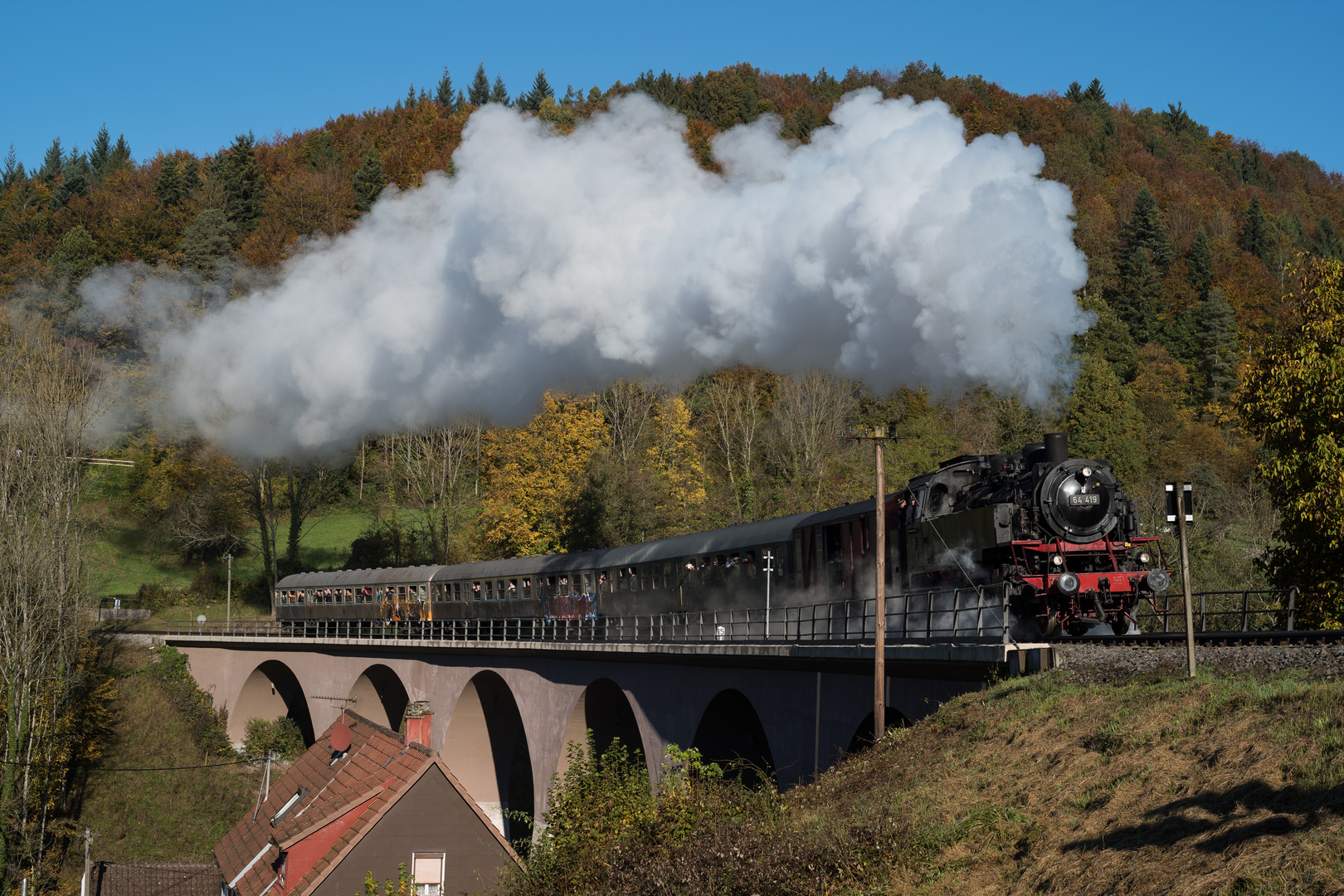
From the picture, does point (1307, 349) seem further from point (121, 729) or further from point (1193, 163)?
point (1193, 163)

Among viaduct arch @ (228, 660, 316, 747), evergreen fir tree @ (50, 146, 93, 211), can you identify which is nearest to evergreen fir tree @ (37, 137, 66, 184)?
evergreen fir tree @ (50, 146, 93, 211)

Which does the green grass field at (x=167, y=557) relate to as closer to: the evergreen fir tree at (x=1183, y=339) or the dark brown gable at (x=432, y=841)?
the dark brown gable at (x=432, y=841)

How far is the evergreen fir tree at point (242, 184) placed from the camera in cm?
6444

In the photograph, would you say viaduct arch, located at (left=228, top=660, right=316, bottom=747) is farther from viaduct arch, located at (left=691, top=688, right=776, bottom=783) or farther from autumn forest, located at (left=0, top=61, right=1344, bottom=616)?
viaduct arch, located at (left=691, top=688, right=776, bottom=783)

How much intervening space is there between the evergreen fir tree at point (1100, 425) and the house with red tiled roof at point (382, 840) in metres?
38.9

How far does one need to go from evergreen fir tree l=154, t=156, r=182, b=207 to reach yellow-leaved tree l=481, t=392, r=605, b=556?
25.7 metres

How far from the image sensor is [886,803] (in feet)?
45.2

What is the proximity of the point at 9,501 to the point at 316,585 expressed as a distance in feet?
58.4

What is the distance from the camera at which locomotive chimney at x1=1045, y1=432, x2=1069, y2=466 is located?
18.7 meters

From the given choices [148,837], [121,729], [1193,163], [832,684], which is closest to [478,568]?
[148,837]

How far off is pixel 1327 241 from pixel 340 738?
287ft

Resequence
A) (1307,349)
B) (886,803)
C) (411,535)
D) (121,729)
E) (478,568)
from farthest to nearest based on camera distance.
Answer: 1. (411,535)
2. (121,729)
3. (478,568)
4. (1307,349)
5. (886,803)

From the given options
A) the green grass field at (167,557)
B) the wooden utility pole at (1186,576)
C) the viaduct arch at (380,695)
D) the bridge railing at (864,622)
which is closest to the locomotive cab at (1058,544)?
the bridge railing at (864,622)

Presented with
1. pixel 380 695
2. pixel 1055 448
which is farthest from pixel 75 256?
pixel 1055 448
